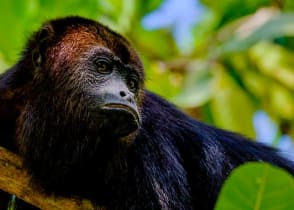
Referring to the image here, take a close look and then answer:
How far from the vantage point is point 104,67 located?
3941 mm

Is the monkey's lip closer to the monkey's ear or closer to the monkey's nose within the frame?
the monkey's nose

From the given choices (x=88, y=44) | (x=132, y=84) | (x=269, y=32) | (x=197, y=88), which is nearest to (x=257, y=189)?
(x=132, y=84)

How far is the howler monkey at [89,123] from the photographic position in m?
3.79

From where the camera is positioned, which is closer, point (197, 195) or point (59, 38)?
point (59, 38)

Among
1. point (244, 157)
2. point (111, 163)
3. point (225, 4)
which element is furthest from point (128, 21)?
point (111, 163)

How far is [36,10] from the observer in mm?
5836

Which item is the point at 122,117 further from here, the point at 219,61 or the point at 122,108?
the point at 219,61

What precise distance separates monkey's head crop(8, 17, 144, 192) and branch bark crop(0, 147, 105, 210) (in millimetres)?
90

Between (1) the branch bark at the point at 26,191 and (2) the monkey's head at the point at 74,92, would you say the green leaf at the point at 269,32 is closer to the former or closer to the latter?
(2) the monkey's head at the point at 74,92

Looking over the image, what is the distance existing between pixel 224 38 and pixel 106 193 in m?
2.54

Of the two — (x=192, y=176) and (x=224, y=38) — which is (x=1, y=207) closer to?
(x=192, y=176)

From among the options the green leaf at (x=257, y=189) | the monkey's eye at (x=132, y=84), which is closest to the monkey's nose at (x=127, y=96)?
the monkey's eye at (x=132, y=84)

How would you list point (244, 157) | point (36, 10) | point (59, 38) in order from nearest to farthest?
point (59, 38)
point (244, 157)
point (36, 10)

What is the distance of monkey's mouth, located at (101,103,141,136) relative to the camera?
3.59m
